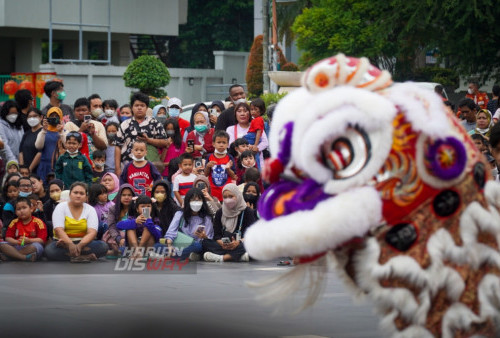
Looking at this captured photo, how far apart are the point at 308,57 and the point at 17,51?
450 inches

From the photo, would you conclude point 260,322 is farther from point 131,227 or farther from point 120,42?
point 120,42

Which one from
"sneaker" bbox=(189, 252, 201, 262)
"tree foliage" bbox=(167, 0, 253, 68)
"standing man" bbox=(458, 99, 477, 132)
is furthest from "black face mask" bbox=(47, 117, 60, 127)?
"tree foliage" bbox=(167, 0, 253, 68)

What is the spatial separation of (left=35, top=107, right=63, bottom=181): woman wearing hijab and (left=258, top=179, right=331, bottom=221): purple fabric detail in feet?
28.8

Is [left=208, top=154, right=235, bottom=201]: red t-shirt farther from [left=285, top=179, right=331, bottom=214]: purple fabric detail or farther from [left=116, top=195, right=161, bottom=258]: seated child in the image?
[left=285, top=179, right=331, bottom=214]: purple fabric detail

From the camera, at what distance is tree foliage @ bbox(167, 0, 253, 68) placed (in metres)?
46.0

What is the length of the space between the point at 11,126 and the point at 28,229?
2.23 m

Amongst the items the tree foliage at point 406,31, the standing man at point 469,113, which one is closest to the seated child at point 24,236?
the standing man at point 469,113

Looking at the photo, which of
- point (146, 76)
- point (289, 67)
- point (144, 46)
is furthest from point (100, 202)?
point (144, 46)

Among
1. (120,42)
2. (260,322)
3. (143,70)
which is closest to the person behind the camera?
(260,322)

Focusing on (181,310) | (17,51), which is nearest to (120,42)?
(17,51)

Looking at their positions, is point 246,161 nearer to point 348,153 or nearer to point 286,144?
point 286,144

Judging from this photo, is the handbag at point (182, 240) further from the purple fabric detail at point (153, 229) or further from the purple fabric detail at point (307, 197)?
the purple fabric detail at point (307, 197)

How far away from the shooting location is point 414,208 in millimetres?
4316

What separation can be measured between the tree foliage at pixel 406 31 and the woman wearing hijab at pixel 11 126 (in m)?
8.68
